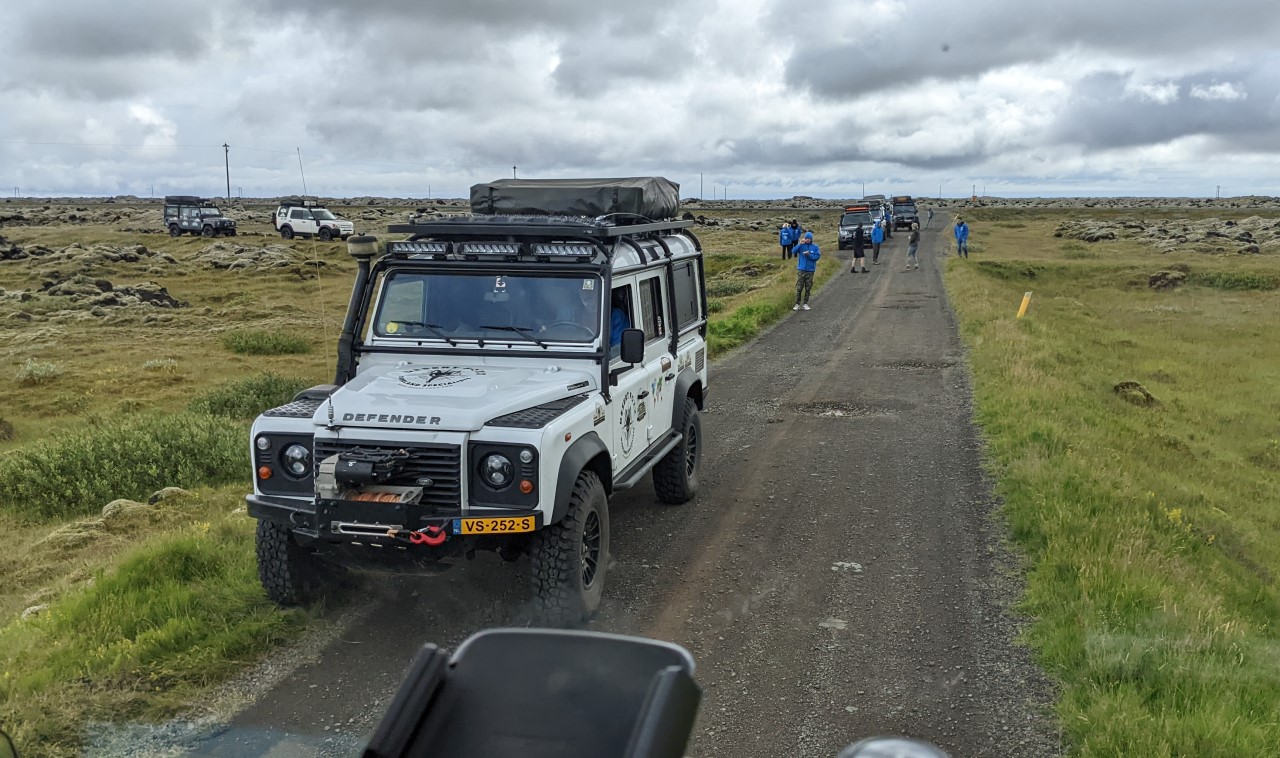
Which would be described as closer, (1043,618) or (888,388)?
(1043,618)

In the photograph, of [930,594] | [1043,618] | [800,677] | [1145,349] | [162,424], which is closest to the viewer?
[800,677]

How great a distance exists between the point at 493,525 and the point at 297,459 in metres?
1.30

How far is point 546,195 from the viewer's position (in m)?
8.65

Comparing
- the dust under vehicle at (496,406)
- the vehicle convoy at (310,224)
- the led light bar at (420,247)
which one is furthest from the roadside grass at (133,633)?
the vehicle convoy at (310,224)

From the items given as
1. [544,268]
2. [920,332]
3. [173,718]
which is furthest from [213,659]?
[920,332]

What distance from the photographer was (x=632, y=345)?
6.48m

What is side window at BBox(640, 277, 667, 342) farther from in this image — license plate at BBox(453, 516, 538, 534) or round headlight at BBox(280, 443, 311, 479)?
round headlight at BBox(280, 443, 311, 479)

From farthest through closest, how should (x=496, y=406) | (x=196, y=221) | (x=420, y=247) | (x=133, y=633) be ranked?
(x=196, y=221) < (x=420, y=247) < (x=133, y=633) < (x=496, y=406)

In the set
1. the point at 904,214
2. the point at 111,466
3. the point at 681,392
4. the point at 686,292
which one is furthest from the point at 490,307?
the point at 904,214

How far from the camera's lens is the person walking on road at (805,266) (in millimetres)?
23469

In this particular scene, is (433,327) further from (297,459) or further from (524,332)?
(297,459)

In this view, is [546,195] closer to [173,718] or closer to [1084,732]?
[173,718]

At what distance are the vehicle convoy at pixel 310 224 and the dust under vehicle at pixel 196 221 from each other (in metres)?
4.72

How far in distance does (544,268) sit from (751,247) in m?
44.5
